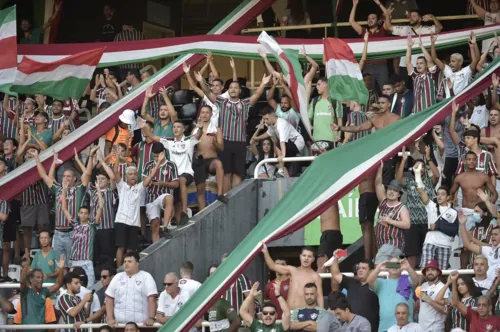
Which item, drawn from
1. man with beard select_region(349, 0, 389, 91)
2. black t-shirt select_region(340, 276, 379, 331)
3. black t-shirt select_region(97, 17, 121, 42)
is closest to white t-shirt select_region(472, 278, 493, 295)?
black t-shirt select_region(340, 276, 379, 331)

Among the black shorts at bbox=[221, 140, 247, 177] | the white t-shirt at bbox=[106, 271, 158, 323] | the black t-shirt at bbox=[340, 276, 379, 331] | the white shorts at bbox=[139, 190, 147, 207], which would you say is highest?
the black shorts at bbox=[221, 140, 247, 177]

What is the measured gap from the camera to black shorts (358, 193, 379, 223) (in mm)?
19609

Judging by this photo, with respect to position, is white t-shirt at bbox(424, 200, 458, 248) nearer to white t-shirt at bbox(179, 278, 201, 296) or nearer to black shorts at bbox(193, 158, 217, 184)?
white t-shirt at bbox(179, 278, 201, 296)

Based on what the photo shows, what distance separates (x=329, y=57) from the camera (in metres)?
21.2

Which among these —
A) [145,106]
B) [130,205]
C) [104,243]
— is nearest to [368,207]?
[130,205]

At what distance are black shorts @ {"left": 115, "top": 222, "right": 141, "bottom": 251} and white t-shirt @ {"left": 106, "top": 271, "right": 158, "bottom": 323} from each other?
146 centimetres

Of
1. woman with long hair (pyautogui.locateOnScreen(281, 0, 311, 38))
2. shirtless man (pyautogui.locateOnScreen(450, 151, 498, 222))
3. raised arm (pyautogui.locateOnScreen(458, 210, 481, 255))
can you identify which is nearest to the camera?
raised arm (pyautogui.locateOnScreen(458, 210, 481, 255))

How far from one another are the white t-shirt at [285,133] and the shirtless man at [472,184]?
2.98 metres

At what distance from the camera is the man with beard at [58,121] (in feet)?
75.3

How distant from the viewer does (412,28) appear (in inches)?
918

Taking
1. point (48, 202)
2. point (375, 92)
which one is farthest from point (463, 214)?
point (48, 202)

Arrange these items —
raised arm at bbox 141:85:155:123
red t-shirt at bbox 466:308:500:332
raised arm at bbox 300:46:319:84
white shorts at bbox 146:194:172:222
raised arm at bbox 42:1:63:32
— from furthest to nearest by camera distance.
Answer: raised arm at bbox 42:1:63:32 < raised arm at bbox 141:85:155:123 < raised arm at bbox 300:46:319:84 < white shorts at bbox 146:194:172:222 < red t-shirt at bbox 466:308:500:332

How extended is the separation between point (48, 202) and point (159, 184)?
9.03 ft

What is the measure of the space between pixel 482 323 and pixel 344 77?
520cm
